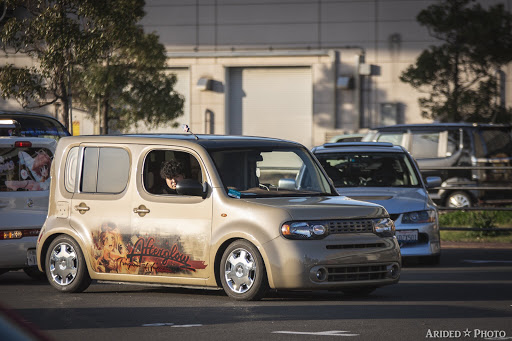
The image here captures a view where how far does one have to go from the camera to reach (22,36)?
21141mm

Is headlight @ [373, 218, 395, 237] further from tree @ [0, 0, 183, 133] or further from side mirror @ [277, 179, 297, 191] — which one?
tree @ [0, 0, 183, 133]

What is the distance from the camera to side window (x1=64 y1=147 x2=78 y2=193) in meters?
11.7

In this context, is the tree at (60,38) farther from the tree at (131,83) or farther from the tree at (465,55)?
the tree at (465,55)

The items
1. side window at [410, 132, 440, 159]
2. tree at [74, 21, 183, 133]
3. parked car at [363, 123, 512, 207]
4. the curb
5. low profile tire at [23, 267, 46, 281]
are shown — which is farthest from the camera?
tree at [74, 21, 183, 133]

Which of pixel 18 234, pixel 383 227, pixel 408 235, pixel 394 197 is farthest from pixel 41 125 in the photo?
pixel 383 227

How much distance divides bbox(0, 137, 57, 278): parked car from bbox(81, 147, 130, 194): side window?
4.43ft

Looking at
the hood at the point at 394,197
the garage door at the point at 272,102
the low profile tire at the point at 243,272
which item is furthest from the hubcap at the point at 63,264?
the garage door at the point at 272,102

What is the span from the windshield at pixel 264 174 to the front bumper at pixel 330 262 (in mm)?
885

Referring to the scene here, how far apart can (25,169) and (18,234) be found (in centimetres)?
88

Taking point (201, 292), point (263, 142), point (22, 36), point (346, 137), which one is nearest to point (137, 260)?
point (201, 292)

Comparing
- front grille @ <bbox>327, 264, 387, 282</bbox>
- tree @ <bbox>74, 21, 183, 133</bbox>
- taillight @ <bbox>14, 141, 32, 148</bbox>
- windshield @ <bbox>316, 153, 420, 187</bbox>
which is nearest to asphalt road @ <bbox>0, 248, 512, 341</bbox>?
front grille @ <bbox>327, 264, 387, 282</bbox>

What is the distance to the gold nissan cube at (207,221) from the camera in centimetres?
1002

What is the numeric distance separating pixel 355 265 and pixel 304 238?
58 centimetres

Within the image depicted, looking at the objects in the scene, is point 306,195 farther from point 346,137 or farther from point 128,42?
point 346,137
